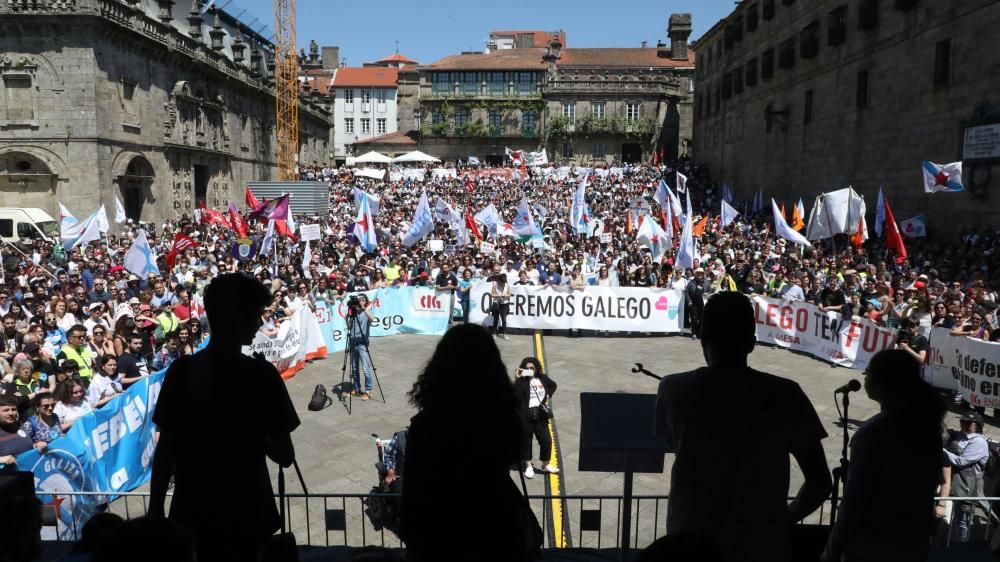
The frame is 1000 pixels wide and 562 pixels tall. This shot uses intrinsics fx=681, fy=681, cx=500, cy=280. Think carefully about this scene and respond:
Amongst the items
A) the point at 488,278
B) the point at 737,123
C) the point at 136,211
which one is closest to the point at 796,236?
the point at 488,278

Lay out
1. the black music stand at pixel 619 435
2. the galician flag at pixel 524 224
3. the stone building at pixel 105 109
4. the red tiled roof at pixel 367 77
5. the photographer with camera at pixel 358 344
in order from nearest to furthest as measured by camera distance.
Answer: the black music stand at pixel 619 435 < the photographer with camera at pixel 358 344 < the galician flag at pixel 524 224 < the stone building at pixel 105 109 < the red tiled roof at pixel 367 77

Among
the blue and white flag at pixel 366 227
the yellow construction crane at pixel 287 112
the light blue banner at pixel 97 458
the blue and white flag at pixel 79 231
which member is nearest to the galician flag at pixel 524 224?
the blue and white flag at pixel 366 227

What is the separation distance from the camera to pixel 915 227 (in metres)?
20.0

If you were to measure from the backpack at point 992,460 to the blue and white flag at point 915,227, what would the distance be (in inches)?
577

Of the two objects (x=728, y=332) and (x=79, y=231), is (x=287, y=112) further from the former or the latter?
(x=728, y=332)

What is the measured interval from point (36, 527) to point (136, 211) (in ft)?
114

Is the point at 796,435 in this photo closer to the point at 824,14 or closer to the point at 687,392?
the point at 687,392

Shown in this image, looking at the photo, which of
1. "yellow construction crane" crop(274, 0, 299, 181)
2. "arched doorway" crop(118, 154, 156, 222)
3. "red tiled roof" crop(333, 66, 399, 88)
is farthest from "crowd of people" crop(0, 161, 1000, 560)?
"red tiled roof" crop(333, 66, 399, 88)

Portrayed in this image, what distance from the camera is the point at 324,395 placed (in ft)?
35.6

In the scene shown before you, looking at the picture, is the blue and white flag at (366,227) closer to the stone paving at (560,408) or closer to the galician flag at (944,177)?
the stone paving at (560,408)

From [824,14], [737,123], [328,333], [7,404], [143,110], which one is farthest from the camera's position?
[737,123]

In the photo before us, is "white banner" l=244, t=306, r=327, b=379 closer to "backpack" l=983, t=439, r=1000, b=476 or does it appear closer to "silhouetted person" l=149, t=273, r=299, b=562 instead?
"silhouetted person" l=149, t=273, r=299, b=562

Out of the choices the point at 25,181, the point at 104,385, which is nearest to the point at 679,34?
the point at 25,181

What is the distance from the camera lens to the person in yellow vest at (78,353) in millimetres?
8992
